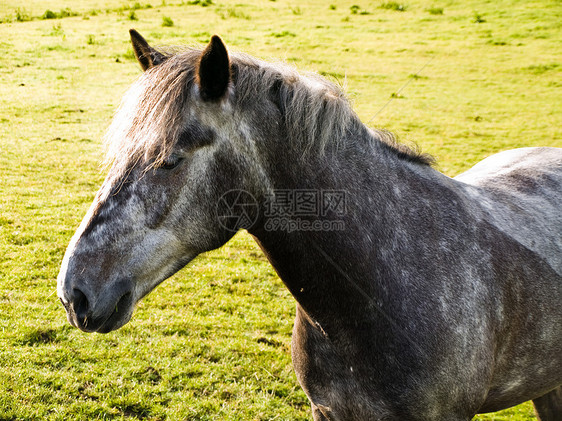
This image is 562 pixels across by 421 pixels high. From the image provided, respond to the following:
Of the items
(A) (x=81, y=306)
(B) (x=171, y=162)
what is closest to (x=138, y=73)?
(B) (x=171, y=162)

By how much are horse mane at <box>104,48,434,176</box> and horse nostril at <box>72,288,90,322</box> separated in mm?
587

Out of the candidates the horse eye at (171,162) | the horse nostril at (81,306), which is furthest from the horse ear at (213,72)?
the horse nostril at (81,306)

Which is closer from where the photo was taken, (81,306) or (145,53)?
(81,306)

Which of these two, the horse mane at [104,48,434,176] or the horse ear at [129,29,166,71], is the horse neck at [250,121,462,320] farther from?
the horse ear at [129,29,166,71]

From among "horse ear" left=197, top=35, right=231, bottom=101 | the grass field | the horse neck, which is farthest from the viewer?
the grass field

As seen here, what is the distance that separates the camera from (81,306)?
219cm

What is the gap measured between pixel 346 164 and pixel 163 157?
2.97 ft

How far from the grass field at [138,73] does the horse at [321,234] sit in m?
0.58

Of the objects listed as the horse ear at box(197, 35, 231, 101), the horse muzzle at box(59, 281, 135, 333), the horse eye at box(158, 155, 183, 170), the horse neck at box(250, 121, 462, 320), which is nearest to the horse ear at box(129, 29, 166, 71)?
the horse ear at box(197, 35, 231, 101)

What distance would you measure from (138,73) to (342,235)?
13280 mm

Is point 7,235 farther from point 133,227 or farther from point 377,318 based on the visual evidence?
point 377,318

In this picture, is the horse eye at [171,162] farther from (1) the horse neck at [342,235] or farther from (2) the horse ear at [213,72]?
(1) the horse neck at [342,235]

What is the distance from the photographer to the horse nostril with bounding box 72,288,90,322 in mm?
2158

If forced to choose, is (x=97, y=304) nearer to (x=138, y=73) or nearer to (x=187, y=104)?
(x=187, y=104)
